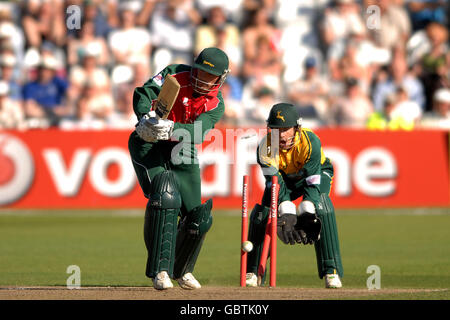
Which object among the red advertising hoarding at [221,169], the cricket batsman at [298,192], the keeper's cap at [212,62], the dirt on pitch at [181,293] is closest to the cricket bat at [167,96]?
the keeper's cap at [212,62]

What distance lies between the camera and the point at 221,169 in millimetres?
18906

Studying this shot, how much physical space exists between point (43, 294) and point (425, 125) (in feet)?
44.0

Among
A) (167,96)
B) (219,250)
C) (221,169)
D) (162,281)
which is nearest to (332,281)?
(162,281)

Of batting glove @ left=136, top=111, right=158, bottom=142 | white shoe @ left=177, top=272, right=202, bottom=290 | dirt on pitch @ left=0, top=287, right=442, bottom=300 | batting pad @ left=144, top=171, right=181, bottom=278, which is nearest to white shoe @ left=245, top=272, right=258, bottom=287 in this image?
dirt on pitch @ left=0, top=287, right=442, bottom=300

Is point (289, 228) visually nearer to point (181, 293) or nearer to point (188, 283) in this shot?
point (188, 283)

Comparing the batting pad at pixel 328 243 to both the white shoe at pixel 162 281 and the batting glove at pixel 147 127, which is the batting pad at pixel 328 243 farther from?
the batting glove at pixel 147 127

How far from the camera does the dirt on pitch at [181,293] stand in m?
8.28

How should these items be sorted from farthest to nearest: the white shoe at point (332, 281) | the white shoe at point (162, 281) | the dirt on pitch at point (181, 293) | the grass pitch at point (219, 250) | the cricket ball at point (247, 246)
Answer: the grass pitch at point (219, 250) < the white shoe at point (332, 281) < the cricket ball at point (247, 246) < the white shoe at point (162, 281) < the dirt on pitch at point (181, 293)

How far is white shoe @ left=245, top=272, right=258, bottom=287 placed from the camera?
9547mm

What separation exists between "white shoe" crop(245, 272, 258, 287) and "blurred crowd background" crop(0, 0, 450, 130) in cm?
998

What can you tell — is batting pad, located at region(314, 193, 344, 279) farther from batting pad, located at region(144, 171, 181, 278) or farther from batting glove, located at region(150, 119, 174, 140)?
batting glove, located at region(150, 119, 174, 140)

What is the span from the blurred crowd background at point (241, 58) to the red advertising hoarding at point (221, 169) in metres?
0.60

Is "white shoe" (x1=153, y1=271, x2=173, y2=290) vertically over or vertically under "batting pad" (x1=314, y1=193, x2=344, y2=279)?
under

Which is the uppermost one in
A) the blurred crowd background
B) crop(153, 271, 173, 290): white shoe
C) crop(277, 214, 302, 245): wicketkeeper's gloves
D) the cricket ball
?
the blurred crowd background
